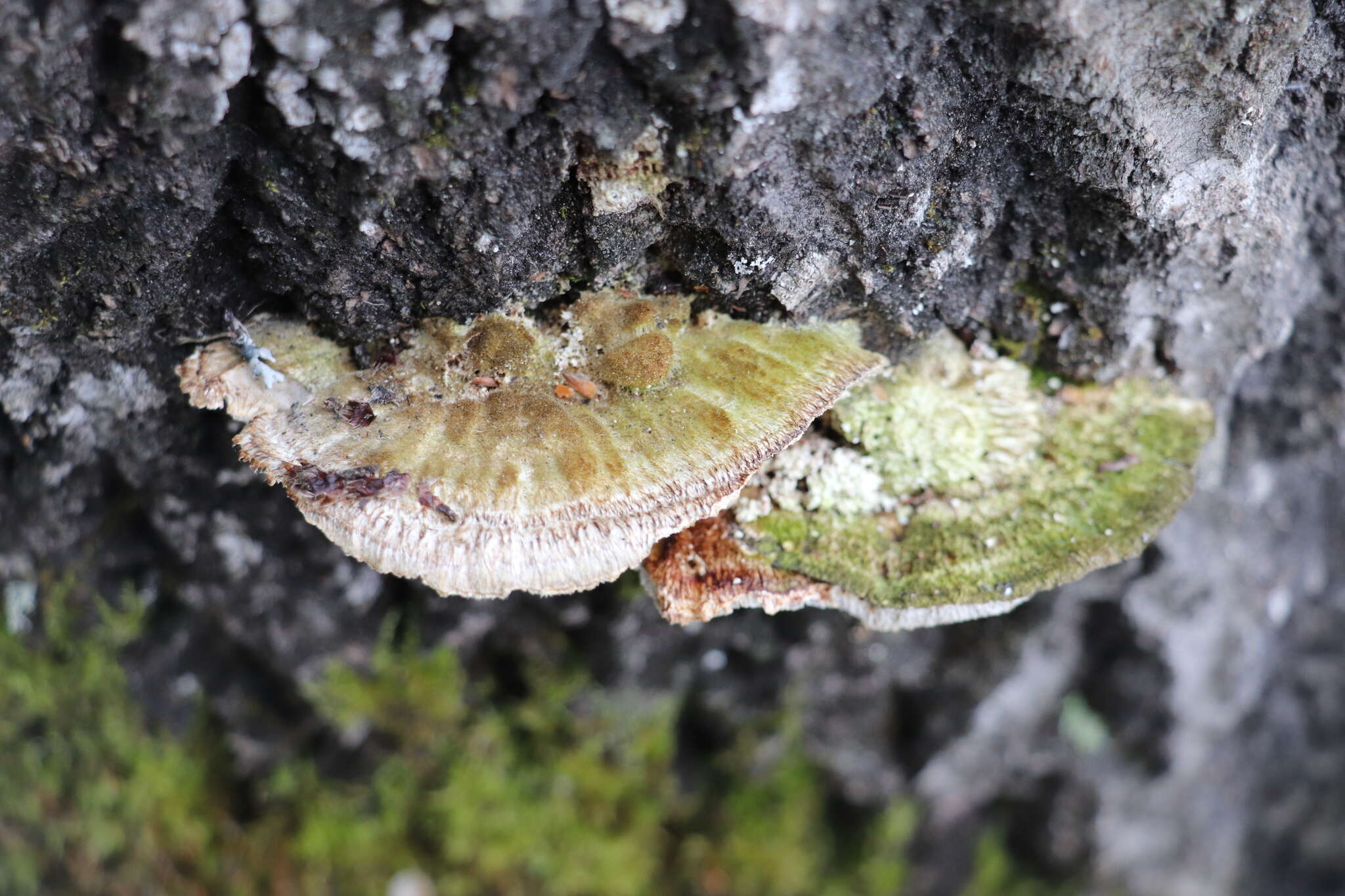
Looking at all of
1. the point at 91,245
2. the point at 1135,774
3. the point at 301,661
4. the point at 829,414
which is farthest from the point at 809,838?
the point at 91,245

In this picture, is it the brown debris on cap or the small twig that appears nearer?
the small twig

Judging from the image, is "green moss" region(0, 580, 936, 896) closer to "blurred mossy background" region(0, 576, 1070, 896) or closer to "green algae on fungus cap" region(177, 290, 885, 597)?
"blurred mossy background" region(0, 576, 1070, 896)

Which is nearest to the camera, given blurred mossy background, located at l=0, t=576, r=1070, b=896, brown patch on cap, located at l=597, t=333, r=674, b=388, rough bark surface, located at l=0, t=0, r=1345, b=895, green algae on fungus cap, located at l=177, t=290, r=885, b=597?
rough bark surface, located at l=0, t=0, r=1345, b=895

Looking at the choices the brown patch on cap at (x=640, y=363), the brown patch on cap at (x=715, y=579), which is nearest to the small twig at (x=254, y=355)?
the brown patch on cap at (x=640, y=363)

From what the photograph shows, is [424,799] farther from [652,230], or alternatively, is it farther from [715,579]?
[652,230]

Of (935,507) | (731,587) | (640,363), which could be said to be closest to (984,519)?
(935,507)

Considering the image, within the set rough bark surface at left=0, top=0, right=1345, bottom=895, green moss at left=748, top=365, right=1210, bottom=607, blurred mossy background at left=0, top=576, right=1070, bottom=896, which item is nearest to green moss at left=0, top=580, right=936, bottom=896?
blurred mossy background at left=0, top=576, right=1070, bottom=896
